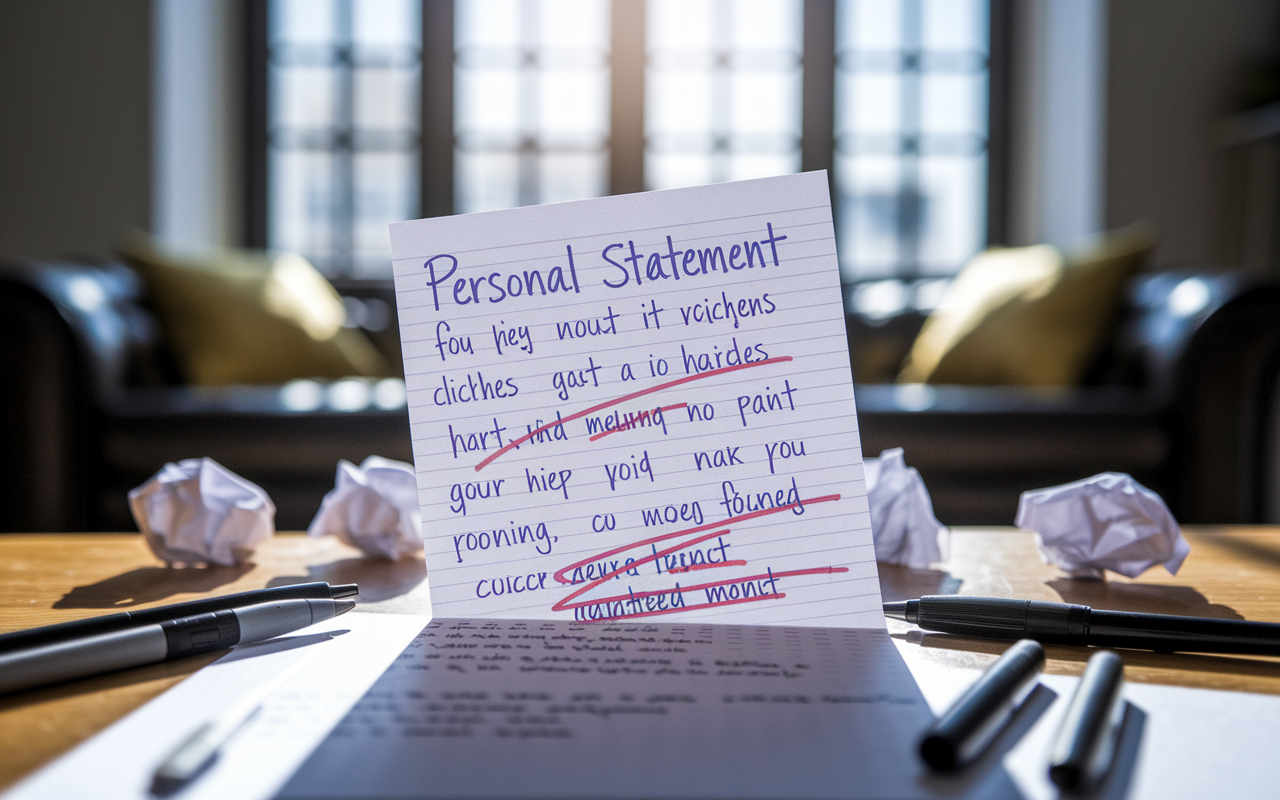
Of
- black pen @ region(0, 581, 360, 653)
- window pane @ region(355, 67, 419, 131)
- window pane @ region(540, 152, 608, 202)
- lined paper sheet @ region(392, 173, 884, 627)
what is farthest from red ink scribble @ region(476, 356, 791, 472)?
window pane @ region(355, 67, 419, 131)

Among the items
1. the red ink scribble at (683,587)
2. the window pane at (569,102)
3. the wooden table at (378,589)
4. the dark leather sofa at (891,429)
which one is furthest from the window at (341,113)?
the red ink scribble at (683,587)

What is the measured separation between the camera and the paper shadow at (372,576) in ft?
1.66

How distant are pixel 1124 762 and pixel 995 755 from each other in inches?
1.5

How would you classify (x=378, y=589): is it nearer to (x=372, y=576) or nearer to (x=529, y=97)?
(x=372, y=576)

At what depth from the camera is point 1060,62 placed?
129 inches

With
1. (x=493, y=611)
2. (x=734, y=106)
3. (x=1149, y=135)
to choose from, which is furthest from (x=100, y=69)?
(x=1149, y=135)

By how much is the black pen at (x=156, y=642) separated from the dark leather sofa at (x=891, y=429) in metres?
1.12

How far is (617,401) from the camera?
0.45m

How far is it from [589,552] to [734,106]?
3336 mm

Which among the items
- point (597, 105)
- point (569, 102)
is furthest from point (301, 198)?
point (597, 105)

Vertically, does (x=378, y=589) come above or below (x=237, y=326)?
below

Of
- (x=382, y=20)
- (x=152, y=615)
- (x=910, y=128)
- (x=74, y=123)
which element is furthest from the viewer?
(x=910, y=128)

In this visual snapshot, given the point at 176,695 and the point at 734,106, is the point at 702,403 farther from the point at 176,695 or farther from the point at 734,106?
the point at 734,106

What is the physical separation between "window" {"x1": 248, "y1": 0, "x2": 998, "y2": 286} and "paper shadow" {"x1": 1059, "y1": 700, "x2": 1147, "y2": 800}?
3.28 m
